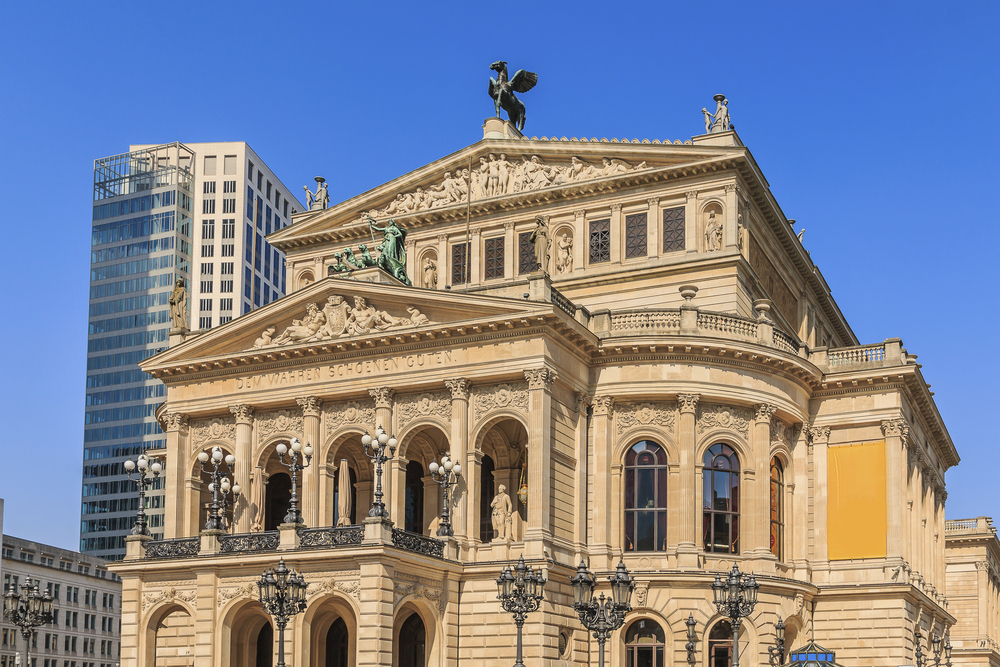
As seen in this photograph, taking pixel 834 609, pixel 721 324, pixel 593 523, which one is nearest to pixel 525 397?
pixel 593 523

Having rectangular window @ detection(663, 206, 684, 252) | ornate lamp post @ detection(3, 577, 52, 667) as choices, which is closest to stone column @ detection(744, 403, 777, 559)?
rectangular window @ detection(663, 206, 684, 252)

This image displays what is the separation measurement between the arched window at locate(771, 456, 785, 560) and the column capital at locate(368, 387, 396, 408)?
14.7 m

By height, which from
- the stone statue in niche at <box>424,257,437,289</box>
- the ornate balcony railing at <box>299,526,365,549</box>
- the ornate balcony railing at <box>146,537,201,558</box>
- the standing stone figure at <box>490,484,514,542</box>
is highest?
the stone statue in niche at <box>424,257,437,289</box>

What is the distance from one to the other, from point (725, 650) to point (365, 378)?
52.2 ft

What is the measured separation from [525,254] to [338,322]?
11.5m

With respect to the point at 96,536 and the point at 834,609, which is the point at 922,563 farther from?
the point at 96,536

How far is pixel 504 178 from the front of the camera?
55.7m

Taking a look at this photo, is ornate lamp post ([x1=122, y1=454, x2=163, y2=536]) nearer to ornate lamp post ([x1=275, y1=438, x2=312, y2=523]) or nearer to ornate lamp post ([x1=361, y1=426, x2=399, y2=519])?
ornate lamp post ([x1=275, y1=438, x2=312, y2=523])

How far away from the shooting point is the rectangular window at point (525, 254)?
54.8 m

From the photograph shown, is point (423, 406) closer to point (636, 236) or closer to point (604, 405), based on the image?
point (604, 405)

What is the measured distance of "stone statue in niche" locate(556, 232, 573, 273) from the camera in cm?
Answer: 5450

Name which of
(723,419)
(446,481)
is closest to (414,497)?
(446,481)

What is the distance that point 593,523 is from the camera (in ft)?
150

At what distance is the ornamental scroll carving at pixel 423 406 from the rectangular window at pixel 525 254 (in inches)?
435
